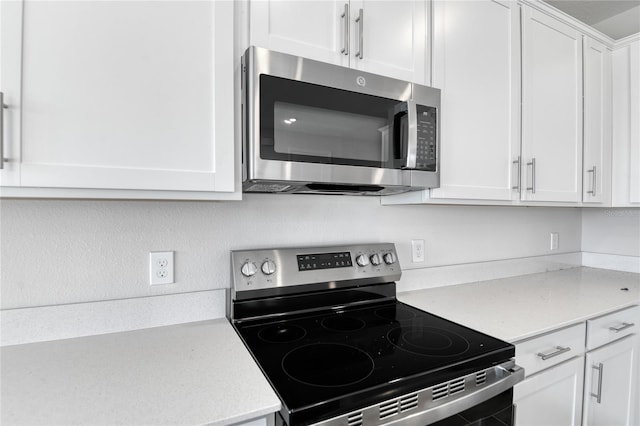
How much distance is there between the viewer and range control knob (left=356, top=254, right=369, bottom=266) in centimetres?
140

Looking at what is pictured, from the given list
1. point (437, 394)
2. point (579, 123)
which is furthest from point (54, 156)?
point (579, 123)

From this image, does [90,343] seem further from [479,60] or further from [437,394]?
[479,60]

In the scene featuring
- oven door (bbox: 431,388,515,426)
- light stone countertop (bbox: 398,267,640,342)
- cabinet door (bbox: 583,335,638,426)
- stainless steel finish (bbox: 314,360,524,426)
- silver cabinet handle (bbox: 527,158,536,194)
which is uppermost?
silver cabinet handle (bbox: 527,158,536,194)

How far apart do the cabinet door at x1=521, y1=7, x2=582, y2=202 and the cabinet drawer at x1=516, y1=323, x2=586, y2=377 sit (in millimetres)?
653

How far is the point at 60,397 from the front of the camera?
2.34ft

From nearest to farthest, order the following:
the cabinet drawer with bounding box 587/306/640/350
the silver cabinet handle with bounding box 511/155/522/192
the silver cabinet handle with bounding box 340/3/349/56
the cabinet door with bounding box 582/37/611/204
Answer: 1. the silver cabinet handle with bounding box 340/3/349/56
2. the cabinet drawer with bounding box 587/306/640/350
3. the silver cabinet handle with bounding box 511/155/522/192
4. the cabinet door with bounding box 582/37/611/204

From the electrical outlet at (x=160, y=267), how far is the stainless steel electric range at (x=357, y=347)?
0.72ft

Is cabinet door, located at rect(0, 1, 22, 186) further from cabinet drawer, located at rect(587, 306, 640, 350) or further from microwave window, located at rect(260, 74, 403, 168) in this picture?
cabinet drawer, located at rect(587, 306, 640, 350)

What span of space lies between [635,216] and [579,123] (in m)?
0.91

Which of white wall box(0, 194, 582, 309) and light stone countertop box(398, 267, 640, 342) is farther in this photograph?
light stone countertop box(398, 267, 640, 342)

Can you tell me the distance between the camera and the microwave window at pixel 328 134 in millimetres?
1008

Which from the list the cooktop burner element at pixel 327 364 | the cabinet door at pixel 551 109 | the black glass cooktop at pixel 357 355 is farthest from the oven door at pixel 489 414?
the cabinet door at pixel 551 109

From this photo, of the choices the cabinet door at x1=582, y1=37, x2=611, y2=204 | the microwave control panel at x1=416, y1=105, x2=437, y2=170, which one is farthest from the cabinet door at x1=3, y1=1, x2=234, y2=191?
the cabinet door at x1=582, y1=37, x2=611, y2=204

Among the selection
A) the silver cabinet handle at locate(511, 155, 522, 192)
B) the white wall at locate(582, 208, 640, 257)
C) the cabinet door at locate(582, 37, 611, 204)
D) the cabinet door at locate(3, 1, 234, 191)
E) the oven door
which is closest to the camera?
the cabinet door at locate(3, 1, 234, 191)
